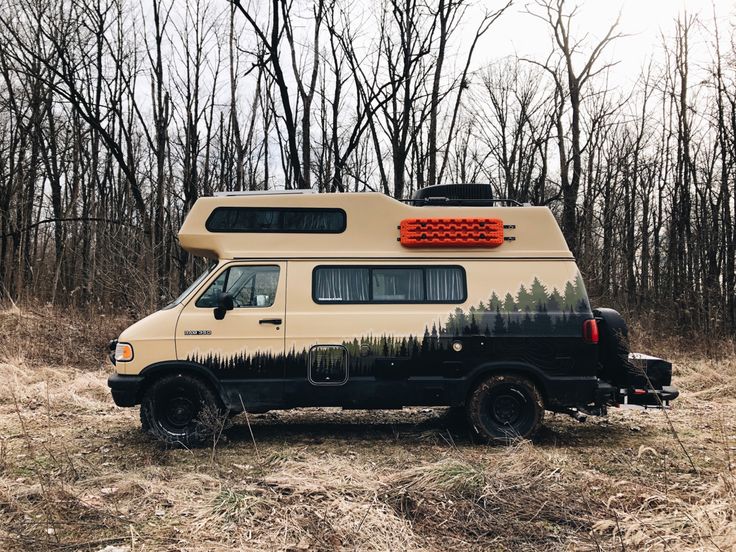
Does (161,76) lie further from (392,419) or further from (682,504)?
(682,504)

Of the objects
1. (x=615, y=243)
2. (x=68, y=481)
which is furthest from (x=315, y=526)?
(x=615, y=243)

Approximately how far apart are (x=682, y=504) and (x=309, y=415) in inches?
197

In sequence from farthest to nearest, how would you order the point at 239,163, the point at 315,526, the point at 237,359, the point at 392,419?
1. the point at 239,163
2. the point at 392,419
3. the point at 237,359
4. the point at 315,526

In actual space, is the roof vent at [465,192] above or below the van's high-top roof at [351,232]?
above

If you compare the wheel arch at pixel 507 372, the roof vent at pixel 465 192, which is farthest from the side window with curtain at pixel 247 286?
the wheel arch at pixel 507 372

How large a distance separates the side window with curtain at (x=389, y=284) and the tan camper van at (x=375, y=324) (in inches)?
0.5

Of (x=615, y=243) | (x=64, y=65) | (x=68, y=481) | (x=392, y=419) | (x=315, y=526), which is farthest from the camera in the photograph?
(x=615, y=243)

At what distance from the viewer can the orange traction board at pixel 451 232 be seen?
251 inches

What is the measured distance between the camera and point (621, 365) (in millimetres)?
6352

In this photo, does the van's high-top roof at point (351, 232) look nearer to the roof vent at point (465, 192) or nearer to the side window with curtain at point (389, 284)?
the side window with curtain at point (389, 284)

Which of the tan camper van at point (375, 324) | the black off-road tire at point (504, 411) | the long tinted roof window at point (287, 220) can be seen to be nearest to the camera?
the tan camper van at point (375, 324)

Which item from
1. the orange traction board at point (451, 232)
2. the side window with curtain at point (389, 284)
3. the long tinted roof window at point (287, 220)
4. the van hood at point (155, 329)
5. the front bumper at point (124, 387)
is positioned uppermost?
the long tinted roof window at point (287, 220)

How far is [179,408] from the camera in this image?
20.7 ft

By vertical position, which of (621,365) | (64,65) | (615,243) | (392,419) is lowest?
(392,419)
